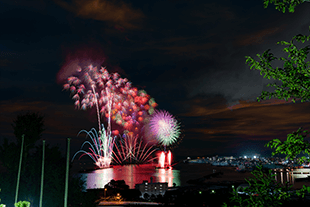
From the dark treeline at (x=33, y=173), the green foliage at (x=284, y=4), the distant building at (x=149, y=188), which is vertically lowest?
the distant building at (x=149, y=188)

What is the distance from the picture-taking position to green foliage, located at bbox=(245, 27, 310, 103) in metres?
6.21

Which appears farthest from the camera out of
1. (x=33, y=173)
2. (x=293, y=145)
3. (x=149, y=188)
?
(x=149, y=188)

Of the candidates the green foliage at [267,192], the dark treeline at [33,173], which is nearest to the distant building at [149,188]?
the dark treeline at [33,173]

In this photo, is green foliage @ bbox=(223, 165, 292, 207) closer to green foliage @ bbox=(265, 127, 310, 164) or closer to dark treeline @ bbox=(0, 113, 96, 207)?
green foliage @ bbox=(265, 127, 310, 164)

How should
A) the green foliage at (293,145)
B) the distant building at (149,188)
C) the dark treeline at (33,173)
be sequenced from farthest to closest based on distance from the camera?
1. the distant building at (149,188)
2. the dark treeline at (33,173)
3. the green foliage at (293,145)

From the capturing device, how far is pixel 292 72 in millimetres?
6461

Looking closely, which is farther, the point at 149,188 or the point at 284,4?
the point at 149,188

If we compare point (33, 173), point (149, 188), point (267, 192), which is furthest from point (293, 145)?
point (149, 188)

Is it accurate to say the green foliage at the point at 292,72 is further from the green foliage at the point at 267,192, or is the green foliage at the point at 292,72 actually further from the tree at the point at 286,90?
the green foliage at the point at 267,192

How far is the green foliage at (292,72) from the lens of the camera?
20.4 ft

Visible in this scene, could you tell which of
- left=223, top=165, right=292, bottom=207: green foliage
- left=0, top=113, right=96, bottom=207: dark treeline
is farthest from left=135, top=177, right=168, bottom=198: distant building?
left=223, top=165, right=292, bottom=207: green foliage

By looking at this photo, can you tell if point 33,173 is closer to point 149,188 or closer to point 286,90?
point 286,90

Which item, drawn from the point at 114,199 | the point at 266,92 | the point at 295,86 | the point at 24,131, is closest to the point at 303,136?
the point at 295,86

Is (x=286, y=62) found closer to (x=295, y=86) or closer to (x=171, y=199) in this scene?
(x=295, y=86)
